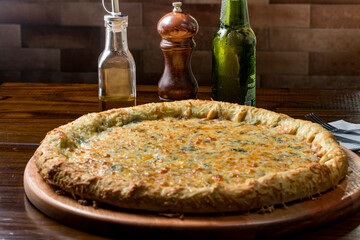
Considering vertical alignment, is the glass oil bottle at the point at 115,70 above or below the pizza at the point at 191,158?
above

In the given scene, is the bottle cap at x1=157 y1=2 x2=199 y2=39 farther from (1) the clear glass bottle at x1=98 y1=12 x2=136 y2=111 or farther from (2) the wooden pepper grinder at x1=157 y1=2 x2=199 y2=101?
(1) the clear glass bottle at x1=98 y1=12 x2=136 y2=111

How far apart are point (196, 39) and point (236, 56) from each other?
1.46 meters

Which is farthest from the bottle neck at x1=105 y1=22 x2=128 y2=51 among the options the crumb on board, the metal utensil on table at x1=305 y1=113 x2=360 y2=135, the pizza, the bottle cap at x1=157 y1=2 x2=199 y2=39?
the crumb on board

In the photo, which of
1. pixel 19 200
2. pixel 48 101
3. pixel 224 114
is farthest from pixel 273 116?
pixel 48 101

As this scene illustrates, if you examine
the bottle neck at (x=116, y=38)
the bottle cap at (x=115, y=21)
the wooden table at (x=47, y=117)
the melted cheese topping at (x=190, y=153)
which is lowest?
the wooden table at (x=47, y=117)

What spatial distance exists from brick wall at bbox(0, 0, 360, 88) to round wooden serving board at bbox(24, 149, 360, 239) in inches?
88.4

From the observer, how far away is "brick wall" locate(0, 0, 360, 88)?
3.18 metres

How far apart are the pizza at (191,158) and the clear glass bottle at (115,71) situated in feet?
0.67

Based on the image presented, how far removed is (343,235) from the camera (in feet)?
3.21

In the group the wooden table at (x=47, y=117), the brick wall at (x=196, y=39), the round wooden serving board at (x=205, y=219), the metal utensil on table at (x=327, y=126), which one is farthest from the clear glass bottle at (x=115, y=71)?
the brick wall at (x=196, y=39)

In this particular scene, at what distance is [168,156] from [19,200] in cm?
34

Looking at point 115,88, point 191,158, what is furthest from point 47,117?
point 191,158

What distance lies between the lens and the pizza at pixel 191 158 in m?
0.99

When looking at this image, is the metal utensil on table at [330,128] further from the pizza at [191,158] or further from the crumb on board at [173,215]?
the crumb on board at [173,215]
